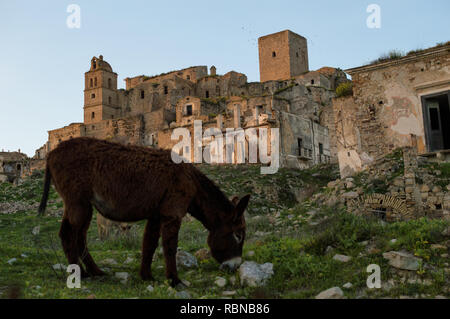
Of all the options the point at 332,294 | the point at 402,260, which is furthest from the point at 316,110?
the point at 332,294

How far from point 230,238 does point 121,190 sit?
173 cm

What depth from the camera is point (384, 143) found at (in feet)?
48.4

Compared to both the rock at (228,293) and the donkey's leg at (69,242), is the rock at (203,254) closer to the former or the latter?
the rock at (228,293)

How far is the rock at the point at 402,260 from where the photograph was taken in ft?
18.9

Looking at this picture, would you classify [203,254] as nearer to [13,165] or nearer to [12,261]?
[12,261]

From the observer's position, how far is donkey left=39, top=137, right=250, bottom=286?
5.73 meters

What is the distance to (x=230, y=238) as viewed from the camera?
646 centimetres

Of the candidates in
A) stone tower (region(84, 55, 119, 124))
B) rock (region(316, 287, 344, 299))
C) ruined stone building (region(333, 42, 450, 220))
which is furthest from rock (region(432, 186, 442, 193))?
stone tower (region(84, 55, 119, 124))

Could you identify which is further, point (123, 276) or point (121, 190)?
point (123, 276)

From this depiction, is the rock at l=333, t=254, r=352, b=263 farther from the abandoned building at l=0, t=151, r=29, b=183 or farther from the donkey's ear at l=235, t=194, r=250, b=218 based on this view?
the abandoned building at l=0, t=151, r=29, b=183

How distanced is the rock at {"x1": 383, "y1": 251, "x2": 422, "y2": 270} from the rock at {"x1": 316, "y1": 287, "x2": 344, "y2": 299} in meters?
1.21

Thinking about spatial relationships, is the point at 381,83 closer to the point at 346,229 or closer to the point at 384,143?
the point at 384,143
